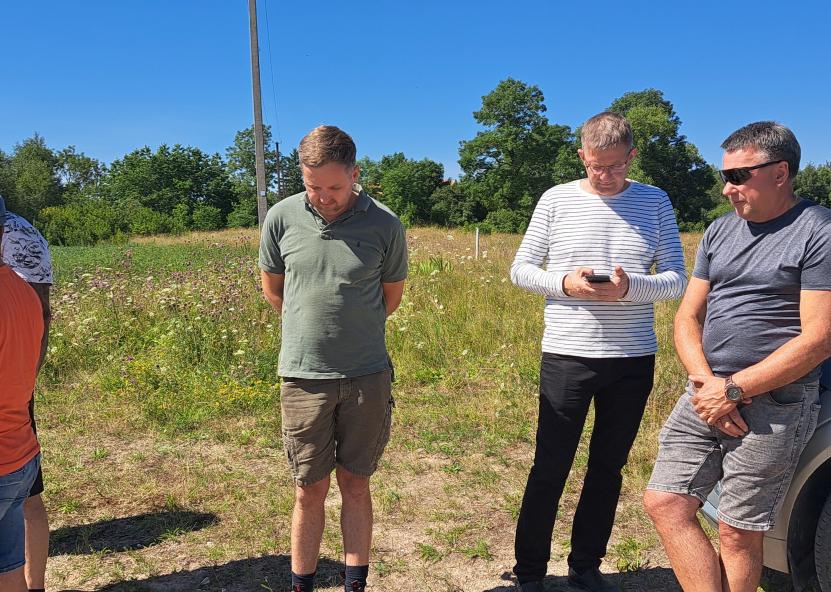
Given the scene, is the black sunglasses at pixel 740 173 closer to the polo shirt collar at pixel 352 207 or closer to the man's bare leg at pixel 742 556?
the man's bare leg at pixel 742 556

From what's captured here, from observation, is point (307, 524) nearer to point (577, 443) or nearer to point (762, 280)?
point (577, 443)

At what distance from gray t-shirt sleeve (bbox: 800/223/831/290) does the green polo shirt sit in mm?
1519

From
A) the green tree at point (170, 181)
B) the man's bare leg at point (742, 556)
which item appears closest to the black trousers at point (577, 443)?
the man's bare leg at point (742, 556)

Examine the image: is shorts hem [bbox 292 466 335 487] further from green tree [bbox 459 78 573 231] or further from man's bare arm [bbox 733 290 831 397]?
green tree [bbox 459 78 573 231]

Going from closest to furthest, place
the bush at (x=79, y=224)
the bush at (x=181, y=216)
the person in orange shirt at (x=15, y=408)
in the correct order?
the person in orange shirt at (x=15, y=408) → the bush at (x=79, y=224) → the bush at (x=181, y=216)

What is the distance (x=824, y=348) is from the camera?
1998 millimetres

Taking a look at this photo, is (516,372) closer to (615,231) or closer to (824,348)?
(615,231)

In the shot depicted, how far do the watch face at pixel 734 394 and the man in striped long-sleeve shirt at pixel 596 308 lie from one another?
0.50m

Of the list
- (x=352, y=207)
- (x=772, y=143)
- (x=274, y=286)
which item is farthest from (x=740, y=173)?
(x=274, y=286)

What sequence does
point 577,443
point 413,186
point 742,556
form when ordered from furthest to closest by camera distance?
point 413,186
point 577,443
point 742,556

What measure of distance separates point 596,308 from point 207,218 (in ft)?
191

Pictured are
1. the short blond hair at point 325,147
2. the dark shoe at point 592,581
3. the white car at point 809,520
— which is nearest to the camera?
the white car at point 809,520

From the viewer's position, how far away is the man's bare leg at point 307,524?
8.54ft

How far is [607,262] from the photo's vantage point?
8.54ft
